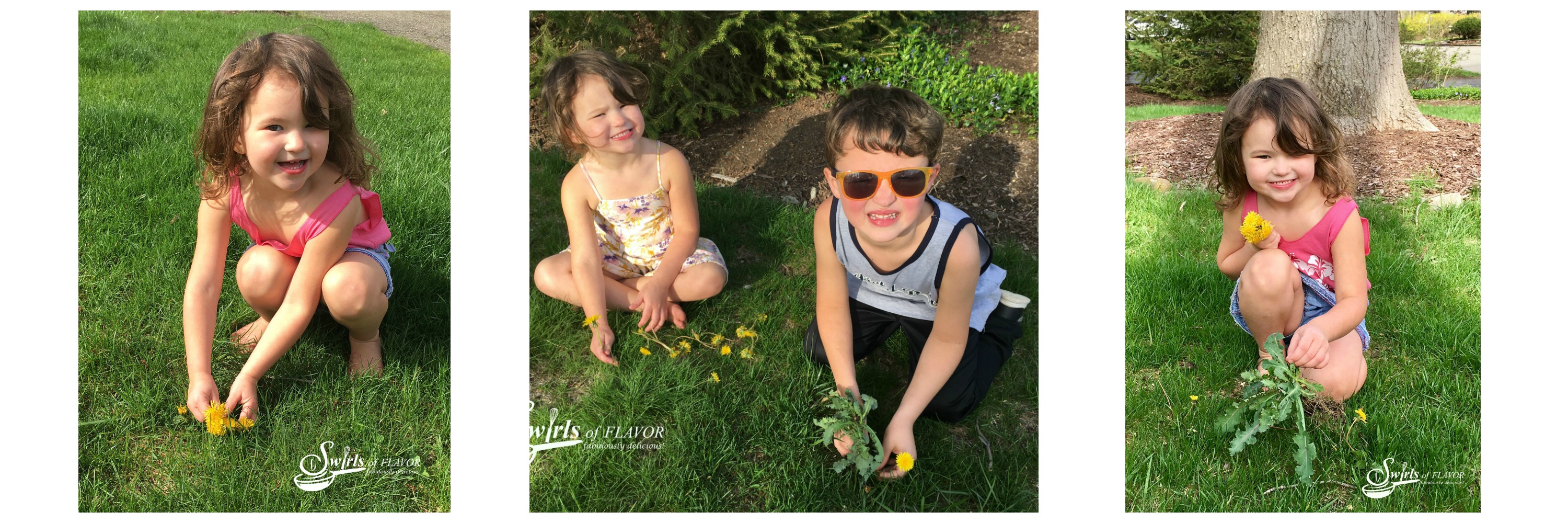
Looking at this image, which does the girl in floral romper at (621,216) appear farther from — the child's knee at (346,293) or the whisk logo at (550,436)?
the child's knee at (346,293)

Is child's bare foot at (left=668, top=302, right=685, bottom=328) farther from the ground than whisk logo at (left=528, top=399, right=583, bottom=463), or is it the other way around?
child's bare foot at (left=668, top=302, right=685, bottom=328)

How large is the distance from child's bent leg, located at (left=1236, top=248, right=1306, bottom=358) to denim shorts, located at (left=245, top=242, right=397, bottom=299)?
2797mm

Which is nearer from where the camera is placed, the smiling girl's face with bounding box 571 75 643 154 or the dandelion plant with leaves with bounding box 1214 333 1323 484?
the dandelion plant with leaves with bounding box 1214 333 1323 484

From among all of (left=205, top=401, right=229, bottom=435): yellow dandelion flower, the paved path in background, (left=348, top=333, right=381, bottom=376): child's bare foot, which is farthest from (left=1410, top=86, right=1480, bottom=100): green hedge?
(left=205, top=401, right=229, bottom=435): yellow dandelion flower

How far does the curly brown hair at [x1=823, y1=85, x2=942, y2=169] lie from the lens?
214 centimetres

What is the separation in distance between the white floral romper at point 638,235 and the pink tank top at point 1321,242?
1807mm

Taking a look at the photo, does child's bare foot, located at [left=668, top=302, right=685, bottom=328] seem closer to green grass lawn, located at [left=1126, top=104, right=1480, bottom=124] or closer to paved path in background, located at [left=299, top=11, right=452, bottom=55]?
paved path in background, located at [left=299, top=11, right=452, bottom=55]

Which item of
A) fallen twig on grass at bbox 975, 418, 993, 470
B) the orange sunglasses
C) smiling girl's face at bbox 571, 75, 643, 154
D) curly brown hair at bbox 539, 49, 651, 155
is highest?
curly brown hair at bbox 539, 49, 651, 155

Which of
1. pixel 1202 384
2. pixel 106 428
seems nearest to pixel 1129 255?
pixel 1202 384

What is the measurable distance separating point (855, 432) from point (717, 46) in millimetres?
1314

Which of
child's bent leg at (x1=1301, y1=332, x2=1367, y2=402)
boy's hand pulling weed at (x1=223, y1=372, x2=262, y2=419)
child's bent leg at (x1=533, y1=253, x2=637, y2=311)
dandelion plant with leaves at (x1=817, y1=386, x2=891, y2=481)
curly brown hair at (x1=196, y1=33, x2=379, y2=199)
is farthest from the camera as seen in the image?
child's bent leg at (x1=533, y1=253, x2=637, y2=311)

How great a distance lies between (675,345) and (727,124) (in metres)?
0.83

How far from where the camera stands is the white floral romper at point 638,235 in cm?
267

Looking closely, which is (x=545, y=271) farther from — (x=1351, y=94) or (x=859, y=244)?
(x=1351, y=94)
